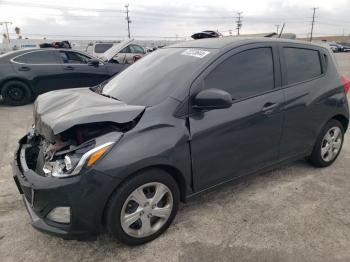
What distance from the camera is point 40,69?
27.9ft

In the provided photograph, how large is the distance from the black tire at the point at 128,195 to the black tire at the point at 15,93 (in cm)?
709

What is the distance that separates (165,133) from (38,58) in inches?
282

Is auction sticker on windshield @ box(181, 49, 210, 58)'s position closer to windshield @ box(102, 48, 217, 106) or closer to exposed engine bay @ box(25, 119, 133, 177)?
windshield @ box(102, 48, 217, 106)

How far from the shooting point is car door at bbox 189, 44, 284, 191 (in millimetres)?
2871

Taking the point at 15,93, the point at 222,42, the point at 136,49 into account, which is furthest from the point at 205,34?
the point at 136,49

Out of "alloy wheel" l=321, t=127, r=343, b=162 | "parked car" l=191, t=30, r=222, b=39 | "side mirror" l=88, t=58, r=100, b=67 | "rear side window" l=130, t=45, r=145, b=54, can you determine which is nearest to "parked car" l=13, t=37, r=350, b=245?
"alloy wheel" l=321, t=127, r=343, b=162

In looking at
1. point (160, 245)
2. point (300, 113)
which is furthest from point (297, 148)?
point (160, 245)

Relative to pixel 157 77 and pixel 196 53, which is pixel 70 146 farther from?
pixel 196 53

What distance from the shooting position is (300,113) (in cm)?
361

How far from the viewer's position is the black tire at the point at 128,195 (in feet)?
8.03

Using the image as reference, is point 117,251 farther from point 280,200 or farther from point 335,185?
point 335,185

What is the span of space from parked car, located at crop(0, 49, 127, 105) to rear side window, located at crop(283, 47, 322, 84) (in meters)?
6.35

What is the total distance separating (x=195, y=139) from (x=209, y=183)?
1.65 feet

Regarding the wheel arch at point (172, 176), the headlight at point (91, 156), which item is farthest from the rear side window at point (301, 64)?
the headlight at point (91, 156)
